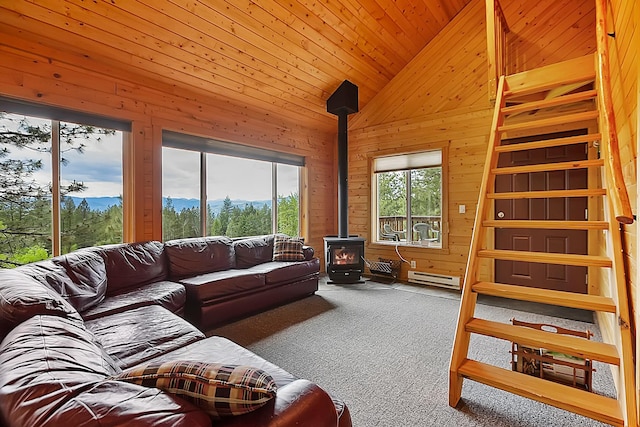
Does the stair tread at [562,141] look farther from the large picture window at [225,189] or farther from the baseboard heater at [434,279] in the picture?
the large picture window at [225,189]

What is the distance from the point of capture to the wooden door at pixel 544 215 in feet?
12.6

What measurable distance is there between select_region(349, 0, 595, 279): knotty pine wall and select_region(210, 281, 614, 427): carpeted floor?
115 cm

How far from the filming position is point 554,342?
1693 mm

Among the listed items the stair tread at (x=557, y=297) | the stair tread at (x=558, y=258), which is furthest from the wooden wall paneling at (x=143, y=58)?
the stair tread at (x=557, y=297)

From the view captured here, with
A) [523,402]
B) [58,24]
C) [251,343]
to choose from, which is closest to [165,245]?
[251,343]

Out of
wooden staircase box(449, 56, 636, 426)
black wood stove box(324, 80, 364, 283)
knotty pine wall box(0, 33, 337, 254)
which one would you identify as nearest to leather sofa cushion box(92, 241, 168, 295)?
knotty pine wall box(0, 33, 337, 254)

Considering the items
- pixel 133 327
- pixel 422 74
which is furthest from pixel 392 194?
pixel 133 327

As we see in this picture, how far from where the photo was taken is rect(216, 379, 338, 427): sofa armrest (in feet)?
2.81

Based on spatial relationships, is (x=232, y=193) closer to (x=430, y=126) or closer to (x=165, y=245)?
(x=165, y=245)

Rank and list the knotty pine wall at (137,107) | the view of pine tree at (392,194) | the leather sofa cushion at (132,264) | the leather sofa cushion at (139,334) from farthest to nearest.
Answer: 1. the view of pine tree at (392,194)
2. the leather sofa cushion at (132,264)
3. the knotty pine wall at (137,107)
4. the leather sofa cushion at (139,334)

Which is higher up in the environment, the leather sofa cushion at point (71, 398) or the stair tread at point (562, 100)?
the stair tread at point (562, 100)

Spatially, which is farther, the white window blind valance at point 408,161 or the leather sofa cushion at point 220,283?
the white window blind valance at point 408,161

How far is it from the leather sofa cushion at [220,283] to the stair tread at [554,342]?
89.0 inches

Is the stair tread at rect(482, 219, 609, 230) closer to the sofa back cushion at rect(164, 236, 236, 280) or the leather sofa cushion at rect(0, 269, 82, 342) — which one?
the leather sofa cushion at rect(0, 269, 82, 342)
